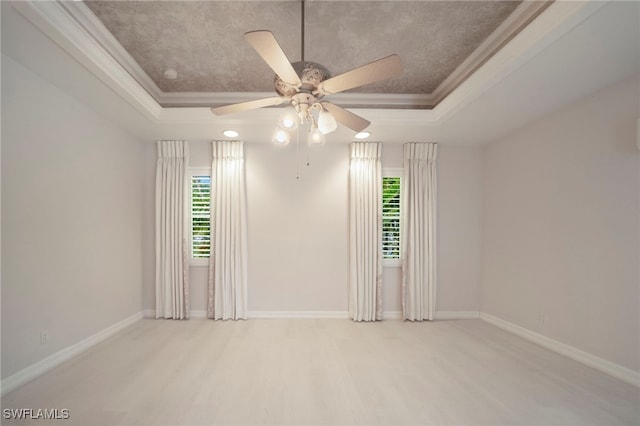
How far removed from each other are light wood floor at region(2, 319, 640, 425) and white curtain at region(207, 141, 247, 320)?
60cm

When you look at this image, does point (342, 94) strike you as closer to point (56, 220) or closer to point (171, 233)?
point (171, 233)

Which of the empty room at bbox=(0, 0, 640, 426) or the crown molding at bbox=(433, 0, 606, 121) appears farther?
the empty room at bbox=(0, 0, 640, 426)

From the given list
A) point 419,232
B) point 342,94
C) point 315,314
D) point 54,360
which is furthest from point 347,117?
point 54,360

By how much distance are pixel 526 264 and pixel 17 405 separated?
4.78 meters

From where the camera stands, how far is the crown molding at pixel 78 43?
1646mm

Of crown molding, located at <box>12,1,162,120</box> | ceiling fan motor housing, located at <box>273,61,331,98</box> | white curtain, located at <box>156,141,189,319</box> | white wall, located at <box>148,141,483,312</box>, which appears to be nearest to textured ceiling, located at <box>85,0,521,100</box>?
crown molding, located at <box>12,1,162,120</box>

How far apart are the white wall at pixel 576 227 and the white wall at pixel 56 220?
4.84 m

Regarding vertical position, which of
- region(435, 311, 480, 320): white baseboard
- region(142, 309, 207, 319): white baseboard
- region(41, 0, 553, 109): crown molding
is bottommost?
region(435, 311, 480, 320): white baseboard

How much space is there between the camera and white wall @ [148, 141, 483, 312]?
12.8 ft

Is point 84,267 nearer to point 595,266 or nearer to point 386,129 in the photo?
point 386,129

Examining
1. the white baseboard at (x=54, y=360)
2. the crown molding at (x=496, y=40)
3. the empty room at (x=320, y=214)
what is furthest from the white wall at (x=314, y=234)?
the crown molding at (x=496, y=40)

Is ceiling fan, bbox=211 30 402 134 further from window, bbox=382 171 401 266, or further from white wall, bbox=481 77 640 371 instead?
white wall, bbox=481 77 640 371

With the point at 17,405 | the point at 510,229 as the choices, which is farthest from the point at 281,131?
the point at 510,229

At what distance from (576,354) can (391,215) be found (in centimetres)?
238
